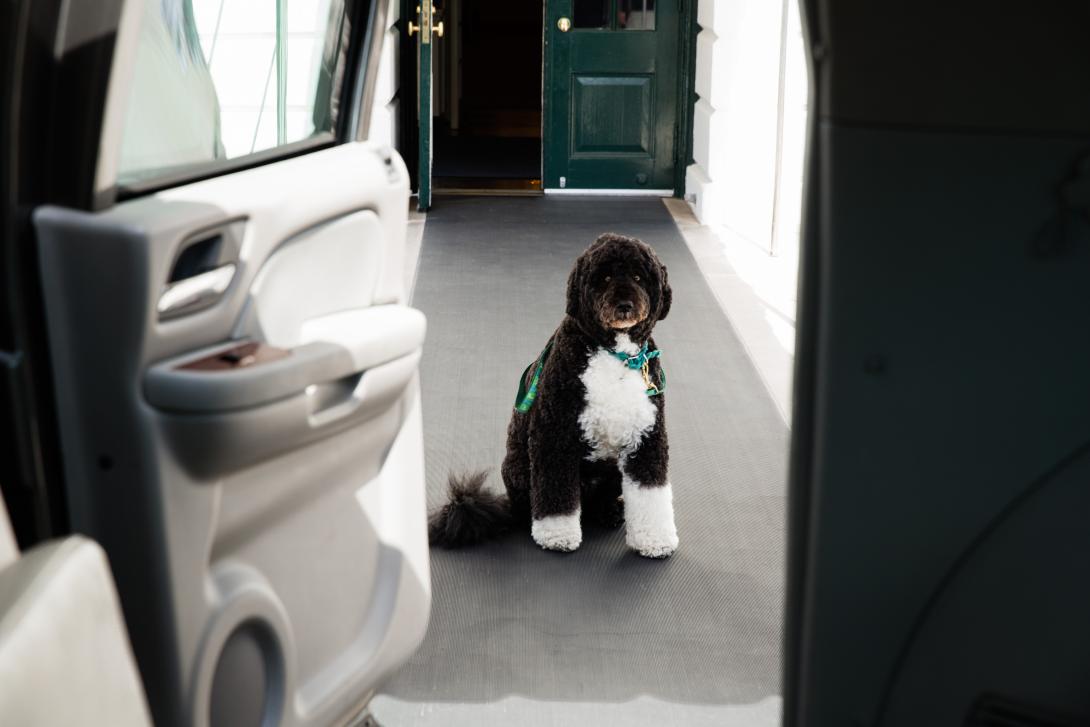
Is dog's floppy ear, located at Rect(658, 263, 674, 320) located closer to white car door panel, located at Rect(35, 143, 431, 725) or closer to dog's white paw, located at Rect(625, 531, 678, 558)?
dog's white paw, located at Rect(625, 531, 678, 558)

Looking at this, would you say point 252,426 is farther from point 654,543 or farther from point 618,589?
point 654,543

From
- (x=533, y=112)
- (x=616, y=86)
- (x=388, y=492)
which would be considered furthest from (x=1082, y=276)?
(x=533, y=112)

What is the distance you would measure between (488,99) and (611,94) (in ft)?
21.6

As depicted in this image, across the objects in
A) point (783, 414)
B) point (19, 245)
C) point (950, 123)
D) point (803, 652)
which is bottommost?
point (783, 414)

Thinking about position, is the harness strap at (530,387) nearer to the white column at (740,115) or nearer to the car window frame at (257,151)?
the car window frame at (257,151)

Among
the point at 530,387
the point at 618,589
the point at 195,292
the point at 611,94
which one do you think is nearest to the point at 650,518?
the point at 618,589

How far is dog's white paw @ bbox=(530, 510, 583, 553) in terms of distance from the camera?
9.84 feet

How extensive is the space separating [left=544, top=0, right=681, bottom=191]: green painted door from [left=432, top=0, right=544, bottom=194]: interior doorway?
0.48 meters

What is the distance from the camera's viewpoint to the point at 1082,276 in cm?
95

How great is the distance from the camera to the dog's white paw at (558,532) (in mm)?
2998

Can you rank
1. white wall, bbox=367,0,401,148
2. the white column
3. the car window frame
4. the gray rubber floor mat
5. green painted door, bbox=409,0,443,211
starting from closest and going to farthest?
the car window frame < the gray rubber floor mat < the white column < white wall, bbox=367,0,401,148 < green painted door, bbox=409,0,443,211

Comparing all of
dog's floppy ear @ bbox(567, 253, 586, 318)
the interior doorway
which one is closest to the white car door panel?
dog's floppy ear @ bbox(567, 253, 586, 318)

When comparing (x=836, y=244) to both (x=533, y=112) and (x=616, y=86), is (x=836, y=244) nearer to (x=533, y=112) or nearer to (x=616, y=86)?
(x=616, y=86)

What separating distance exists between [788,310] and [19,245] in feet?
15.0
